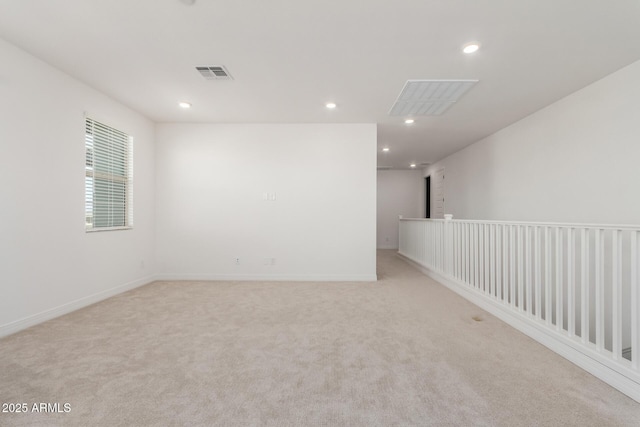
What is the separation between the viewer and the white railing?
178 cm

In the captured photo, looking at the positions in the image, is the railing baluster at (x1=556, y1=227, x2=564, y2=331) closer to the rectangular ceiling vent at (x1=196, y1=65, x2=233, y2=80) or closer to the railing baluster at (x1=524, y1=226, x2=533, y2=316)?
the railing baluster at (x1=524, y1=226, x2=533, y2=316)

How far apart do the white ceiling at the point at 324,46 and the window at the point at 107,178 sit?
0.56 m

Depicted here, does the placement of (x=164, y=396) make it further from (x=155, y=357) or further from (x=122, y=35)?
(x=122, y=35)

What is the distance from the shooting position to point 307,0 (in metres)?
1.90

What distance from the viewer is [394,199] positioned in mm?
8969

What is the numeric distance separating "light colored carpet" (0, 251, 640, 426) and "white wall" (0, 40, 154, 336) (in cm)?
32

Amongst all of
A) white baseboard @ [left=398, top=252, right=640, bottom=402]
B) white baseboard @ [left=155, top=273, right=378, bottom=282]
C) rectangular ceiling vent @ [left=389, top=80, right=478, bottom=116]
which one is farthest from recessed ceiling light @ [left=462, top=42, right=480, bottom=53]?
white baseboard @ [left=155, top=273, right=378, bottom=282]

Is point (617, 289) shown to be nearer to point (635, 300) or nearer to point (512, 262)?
point (635, 300)

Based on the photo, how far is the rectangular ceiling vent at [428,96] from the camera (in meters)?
3.06

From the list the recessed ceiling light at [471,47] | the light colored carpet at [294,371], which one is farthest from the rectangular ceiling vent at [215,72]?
the light colored carpet at [294,371]

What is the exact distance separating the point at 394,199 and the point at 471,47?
6.75 m

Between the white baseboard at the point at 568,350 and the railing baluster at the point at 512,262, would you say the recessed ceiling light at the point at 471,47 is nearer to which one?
the railing baluster at the point at 512,262

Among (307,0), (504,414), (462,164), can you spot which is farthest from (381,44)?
(462,164)

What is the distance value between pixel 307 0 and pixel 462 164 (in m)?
5.38
